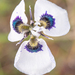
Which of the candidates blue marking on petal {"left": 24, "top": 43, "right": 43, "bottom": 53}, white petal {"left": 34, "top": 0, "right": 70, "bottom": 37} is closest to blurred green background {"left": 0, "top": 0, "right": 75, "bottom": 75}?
blue marking on petal {"left": 24, "top": 43, "right": 43, "bottom": 53}

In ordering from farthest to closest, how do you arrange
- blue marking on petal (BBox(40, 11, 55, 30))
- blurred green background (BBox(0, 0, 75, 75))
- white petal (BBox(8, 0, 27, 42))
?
blurred green background (BBox(0, 0, 75, 75)) → blue marking on petal (BBox(40, 11, 55, 30)) → white petal (BBox(8, 0, 27, 42))

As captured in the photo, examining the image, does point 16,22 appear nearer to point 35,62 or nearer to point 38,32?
point 38,32

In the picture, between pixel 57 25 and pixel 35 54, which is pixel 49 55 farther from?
pixel 57 25

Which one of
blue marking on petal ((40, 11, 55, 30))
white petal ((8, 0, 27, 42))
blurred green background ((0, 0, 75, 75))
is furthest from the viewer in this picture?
blurred green background ((0, 0, 75, 75))

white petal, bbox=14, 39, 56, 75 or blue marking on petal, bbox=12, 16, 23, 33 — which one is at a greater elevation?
blue marking on petal, bbox=12, 16, 23, 33

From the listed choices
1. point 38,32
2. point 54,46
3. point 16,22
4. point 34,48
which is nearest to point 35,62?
point 34,48

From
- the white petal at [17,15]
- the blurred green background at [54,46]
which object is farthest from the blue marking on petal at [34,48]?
the blurred green background at [54,46]

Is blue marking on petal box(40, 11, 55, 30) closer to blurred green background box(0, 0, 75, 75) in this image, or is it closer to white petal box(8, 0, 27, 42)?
white petal box(8, 0, 27, 42)
